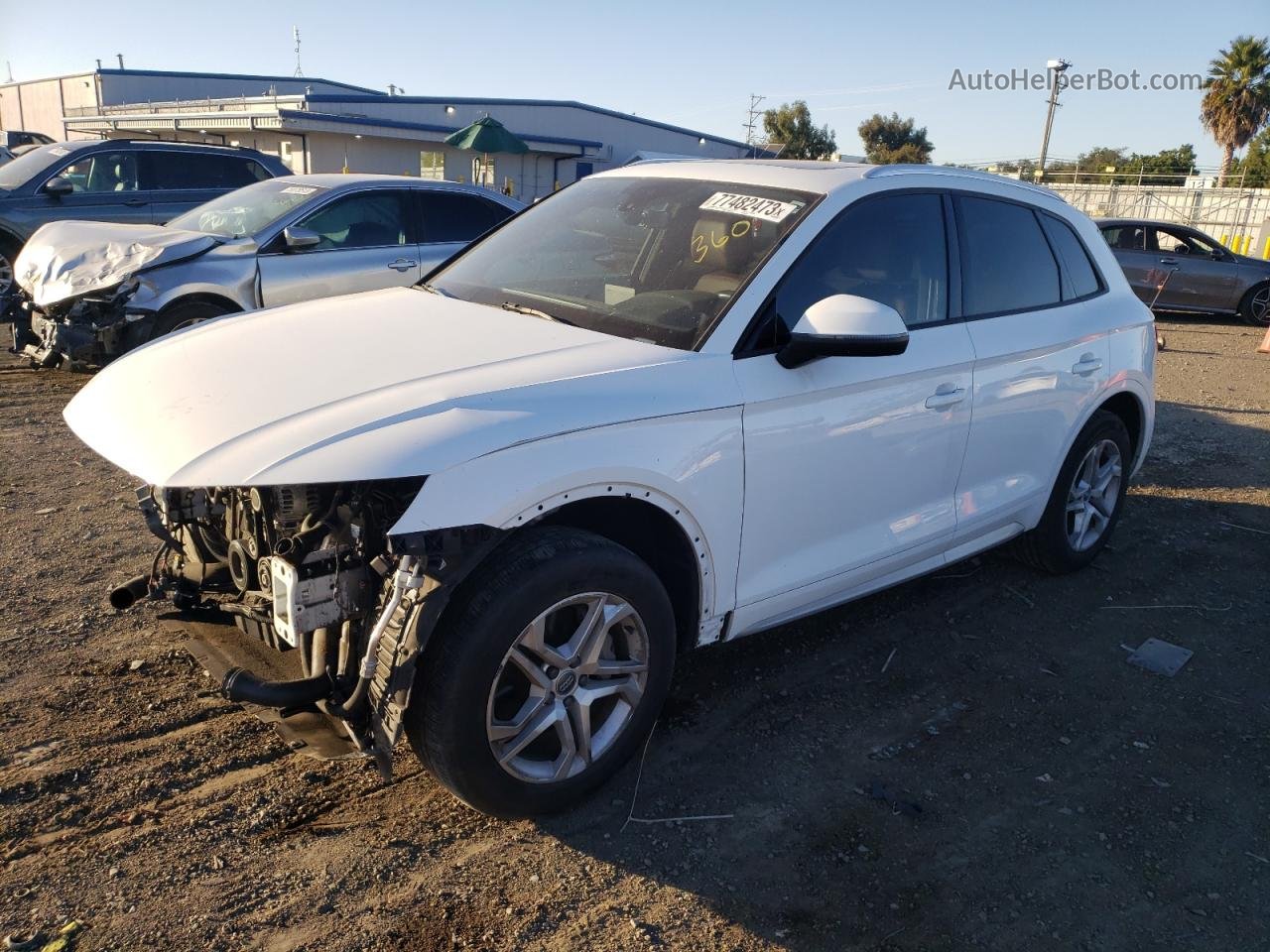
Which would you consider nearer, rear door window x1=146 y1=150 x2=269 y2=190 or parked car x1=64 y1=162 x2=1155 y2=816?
parked car x1=64 y1=162 x2=1155 y2=816

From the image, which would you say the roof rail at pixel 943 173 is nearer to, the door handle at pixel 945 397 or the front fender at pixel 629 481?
the door handle at pixel 945 397

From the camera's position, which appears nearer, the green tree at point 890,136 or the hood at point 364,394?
the hood at point 364,394

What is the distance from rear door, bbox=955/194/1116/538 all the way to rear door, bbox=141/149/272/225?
9.60 m

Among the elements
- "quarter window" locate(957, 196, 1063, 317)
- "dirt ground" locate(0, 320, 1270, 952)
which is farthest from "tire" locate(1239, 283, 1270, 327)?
"quarter window" locate(957, 196, 1063, 317)

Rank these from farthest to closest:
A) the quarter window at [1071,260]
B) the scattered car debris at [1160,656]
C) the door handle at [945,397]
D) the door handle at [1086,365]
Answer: the quarter window at [1071,260]
the door handle at [1086,365]
the scattered car debris at [1160,656]
the door handle at [945,397]

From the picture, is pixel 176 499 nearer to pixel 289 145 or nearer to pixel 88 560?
pixel 88 560

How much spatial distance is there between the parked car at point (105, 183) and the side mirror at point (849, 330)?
10104 mm

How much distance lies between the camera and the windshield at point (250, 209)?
25.6 ft

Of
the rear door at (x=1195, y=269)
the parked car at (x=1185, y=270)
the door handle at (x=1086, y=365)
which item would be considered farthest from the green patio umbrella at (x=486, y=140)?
the door handle at (x=1086, y=365)

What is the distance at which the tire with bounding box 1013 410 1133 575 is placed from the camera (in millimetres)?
4848

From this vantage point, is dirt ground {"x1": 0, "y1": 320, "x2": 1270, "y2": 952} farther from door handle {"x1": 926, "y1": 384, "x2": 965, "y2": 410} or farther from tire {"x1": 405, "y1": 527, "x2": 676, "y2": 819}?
door handle {"x1": 926, "y1": 384, "x2": 965, "y2": 410}

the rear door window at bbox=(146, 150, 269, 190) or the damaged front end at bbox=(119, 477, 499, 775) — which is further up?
the rear door window at bbox=(146, 150, 269, 190)

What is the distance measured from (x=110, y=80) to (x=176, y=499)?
49.5 metres

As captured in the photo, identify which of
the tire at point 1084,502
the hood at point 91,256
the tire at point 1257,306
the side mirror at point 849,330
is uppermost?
the side mirror at point 849,330
